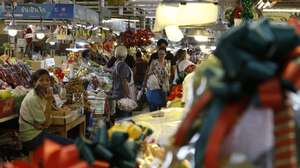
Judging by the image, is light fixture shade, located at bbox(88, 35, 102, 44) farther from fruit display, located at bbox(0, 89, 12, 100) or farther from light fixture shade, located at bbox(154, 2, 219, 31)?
light fixture shade, located at bbox(154, 2, 219, 31)

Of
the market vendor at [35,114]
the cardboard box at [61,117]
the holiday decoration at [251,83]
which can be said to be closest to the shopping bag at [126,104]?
the cardboard box at [61,117]

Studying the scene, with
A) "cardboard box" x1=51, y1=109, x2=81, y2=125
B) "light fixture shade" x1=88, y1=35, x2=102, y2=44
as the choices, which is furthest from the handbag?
"light fixture shade" x1=88, y1=35, x2=102, y2=44

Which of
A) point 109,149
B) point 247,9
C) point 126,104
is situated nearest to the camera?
point 109,149

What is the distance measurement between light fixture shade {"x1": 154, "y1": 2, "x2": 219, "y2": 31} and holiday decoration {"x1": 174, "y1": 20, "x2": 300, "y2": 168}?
9.88 ft

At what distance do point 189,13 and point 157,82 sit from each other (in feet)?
18.2

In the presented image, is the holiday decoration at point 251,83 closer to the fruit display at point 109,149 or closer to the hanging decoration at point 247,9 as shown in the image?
the fruit display at point 109,149

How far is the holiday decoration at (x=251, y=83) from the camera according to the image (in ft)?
3.31

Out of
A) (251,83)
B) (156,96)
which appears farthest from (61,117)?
(251,83)

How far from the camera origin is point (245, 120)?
104cm

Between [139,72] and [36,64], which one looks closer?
[36,64]

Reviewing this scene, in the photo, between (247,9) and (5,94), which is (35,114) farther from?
(247,9)

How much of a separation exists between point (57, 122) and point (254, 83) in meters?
6.59

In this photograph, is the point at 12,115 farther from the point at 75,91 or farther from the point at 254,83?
the point at 254,83

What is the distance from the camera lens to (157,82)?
9648mm
